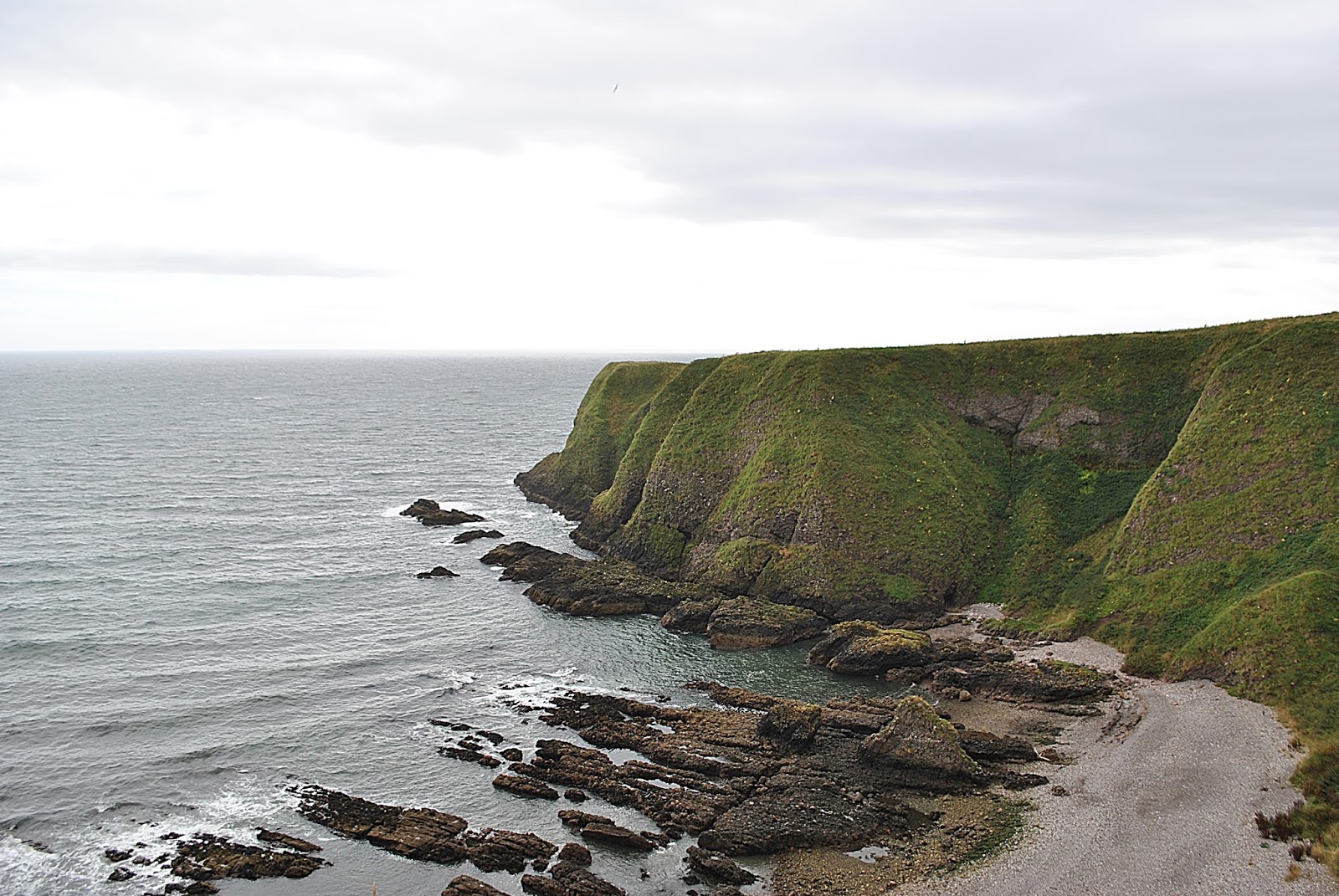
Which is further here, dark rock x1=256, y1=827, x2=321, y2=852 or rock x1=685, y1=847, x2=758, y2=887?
dark rock x1=256, y1=827, x2=321, y2=852

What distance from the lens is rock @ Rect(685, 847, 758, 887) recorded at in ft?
113

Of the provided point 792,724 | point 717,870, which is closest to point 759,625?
point 792,724

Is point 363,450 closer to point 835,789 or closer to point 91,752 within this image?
point 91,752

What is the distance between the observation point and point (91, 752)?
147 feet

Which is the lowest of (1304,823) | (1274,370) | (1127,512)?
(1304,823)

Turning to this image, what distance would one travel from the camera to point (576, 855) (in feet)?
118

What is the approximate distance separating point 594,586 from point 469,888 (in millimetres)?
37698

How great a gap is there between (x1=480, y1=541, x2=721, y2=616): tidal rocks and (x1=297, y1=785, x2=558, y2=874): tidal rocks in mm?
29076

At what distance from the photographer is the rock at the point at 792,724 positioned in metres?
45.1

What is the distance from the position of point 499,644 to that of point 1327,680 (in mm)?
49158

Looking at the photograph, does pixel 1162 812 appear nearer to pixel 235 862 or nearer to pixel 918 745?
pixel 918 745

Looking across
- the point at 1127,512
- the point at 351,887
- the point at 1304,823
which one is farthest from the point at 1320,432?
the point at 351,887

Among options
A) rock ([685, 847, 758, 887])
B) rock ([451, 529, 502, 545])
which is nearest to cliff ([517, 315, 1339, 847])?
rock ([451, 529, 502, 545])

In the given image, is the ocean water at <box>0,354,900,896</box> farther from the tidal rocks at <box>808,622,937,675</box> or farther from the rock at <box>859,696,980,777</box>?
the rock at <box>859,696,980,777</box>
